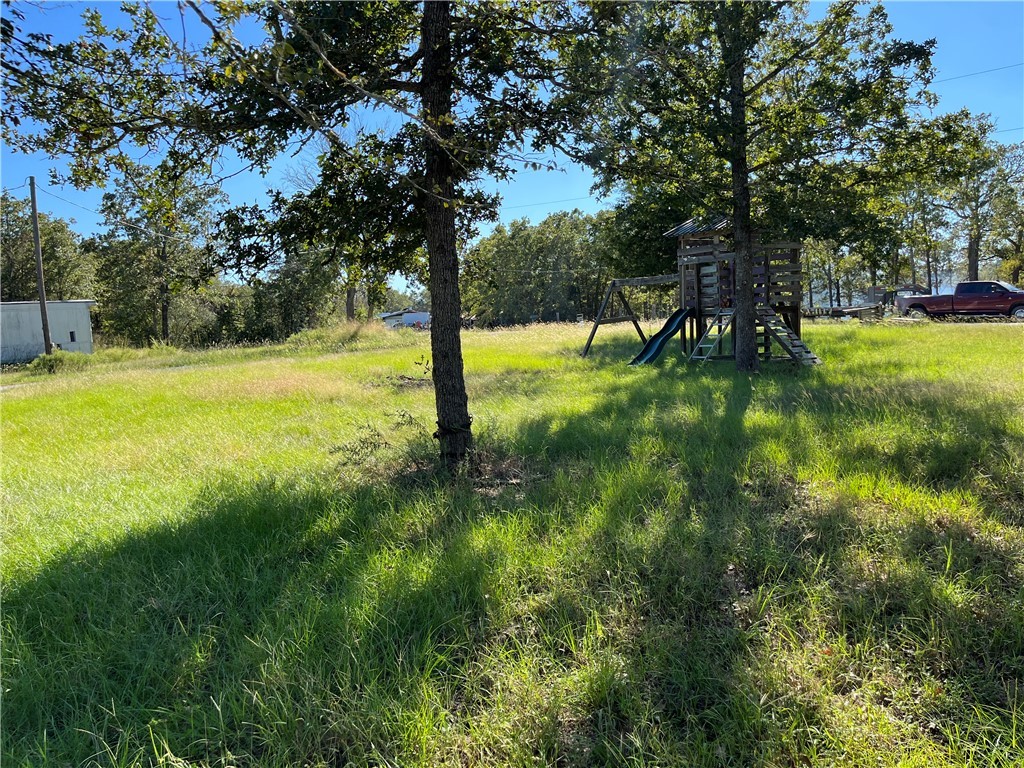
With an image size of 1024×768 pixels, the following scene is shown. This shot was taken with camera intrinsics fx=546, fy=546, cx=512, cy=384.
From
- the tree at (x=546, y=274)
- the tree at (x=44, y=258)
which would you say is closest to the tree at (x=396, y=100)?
the tree at (x=44, y=258)

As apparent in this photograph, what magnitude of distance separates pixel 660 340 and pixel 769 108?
18.3 feet

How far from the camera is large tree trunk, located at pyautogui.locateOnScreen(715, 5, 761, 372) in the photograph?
816cm

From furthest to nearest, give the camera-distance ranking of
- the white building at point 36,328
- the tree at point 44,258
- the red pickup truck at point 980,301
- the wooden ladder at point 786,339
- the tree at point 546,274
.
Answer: the tree at point 546,274 → the tree at point 44,258 → the white building at point 36,328 → the red pickup truck at point 980,301 → the wooden ladder at point 786,339

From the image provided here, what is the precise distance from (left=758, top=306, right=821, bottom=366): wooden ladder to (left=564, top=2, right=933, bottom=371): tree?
3.12 feet

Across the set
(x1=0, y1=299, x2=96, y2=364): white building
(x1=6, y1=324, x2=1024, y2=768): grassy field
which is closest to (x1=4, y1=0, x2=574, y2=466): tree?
(x1=6, y1=324, x2=1024, y2=768): grassy field

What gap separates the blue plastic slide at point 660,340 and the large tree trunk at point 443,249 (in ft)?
26.9

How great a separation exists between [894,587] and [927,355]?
10.6 meters

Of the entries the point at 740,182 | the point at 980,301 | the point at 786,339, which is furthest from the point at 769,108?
the point at 980,301

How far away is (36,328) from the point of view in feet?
104

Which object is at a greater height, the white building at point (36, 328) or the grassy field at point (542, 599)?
the white building at point (36, 328)

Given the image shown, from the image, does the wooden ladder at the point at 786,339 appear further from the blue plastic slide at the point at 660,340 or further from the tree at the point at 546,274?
the tree at the point at 546,274

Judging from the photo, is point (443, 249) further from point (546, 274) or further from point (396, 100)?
point (546, 274)

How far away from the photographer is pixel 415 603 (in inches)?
112

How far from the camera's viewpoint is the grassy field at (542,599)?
6.82 feet
